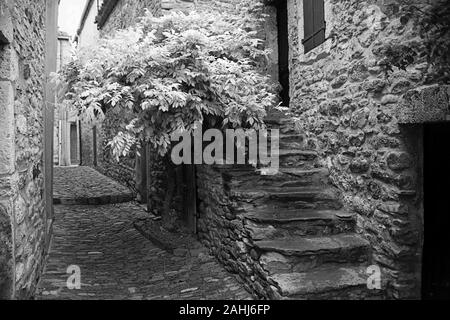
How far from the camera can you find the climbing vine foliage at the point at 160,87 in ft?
13.2

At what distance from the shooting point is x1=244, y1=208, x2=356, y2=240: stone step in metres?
3.65

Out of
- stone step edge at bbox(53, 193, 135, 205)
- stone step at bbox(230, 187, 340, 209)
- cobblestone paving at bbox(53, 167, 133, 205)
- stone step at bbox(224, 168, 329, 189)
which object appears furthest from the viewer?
cobblestone paving at bbox(53, 167, 133, 205)

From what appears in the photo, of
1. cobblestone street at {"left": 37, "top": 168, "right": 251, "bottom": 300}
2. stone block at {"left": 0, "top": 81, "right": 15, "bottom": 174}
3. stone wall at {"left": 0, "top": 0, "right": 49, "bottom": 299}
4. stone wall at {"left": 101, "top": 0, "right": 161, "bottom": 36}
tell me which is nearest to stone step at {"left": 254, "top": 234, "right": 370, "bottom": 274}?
cobblestone street at {"left": 37, "top": 168, "right": 251, "bottom": 300}

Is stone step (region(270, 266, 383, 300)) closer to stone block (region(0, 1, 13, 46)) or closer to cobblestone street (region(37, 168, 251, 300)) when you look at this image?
cobblestone street (region(37, 168, 251, 300))

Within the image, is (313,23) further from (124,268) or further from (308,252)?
(124,268)

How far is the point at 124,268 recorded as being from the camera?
4.27 meters

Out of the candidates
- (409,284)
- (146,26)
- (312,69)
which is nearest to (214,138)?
(312,69)

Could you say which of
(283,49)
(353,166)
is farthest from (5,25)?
(283,49)

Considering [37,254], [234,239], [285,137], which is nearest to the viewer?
[37,254]

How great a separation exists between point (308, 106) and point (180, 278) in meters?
2.51

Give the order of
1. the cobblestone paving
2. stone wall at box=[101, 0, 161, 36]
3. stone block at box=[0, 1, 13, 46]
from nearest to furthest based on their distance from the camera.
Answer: stone block at box=[0, 1, 13, 46] → stone wall at box=[101, 0, 161, 36] → the cobblestone paving

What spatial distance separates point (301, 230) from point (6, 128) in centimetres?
261

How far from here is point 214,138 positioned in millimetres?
4590
